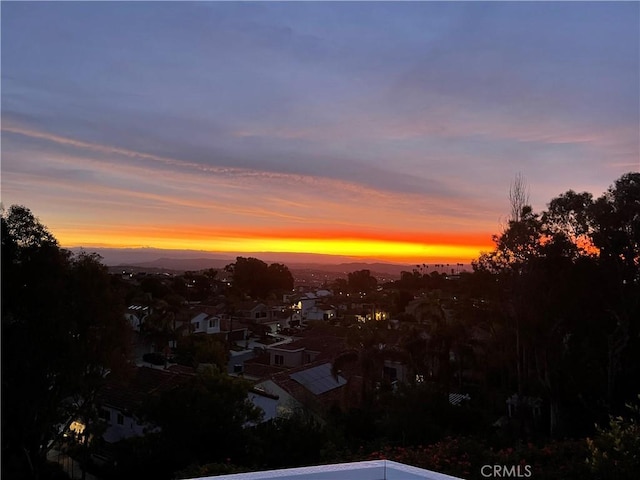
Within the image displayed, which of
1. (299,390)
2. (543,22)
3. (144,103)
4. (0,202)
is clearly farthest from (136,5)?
(299,390)

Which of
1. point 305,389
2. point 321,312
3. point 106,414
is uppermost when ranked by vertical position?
point 305,389

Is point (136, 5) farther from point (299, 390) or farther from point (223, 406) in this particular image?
point (299, 390)

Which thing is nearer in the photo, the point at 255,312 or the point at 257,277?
the point at 255,312

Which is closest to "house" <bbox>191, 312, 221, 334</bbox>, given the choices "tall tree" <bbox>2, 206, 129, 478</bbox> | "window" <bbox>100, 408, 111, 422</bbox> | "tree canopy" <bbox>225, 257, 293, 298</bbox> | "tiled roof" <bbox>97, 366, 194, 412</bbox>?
"tree canopy" <bbox>225, 257, 293, 298</bbox>

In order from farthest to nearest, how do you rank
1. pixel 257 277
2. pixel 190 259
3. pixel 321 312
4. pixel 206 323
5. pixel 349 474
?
pixel 257 277 < pixel 321 312 < pixel 206 323 < pixel 190 259 < pixel 349 474

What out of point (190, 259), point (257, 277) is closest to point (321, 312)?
point (257, 277)

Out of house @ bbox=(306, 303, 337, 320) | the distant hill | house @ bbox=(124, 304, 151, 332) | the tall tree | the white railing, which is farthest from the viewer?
house @ bbox=(306, 303, 337, 320)

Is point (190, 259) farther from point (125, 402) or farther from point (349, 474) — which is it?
point (349, 474)

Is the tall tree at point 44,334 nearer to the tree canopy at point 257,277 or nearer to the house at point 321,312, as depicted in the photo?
the house at point 321,312

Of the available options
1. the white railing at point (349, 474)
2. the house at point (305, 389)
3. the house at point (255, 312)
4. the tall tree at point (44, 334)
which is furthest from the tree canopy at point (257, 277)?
the white railing at point (349, 474)

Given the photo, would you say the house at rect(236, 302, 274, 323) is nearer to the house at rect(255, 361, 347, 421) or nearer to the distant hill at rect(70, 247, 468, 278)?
the distant hill at rect(70, 247, 468, 278)

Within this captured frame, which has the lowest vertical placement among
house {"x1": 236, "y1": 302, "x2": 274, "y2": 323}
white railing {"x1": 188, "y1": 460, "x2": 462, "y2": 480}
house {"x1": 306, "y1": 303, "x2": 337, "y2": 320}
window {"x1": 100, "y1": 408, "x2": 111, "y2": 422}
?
window {"x1": 100, "y1": 408, "x2": 111, "y2": 422}
